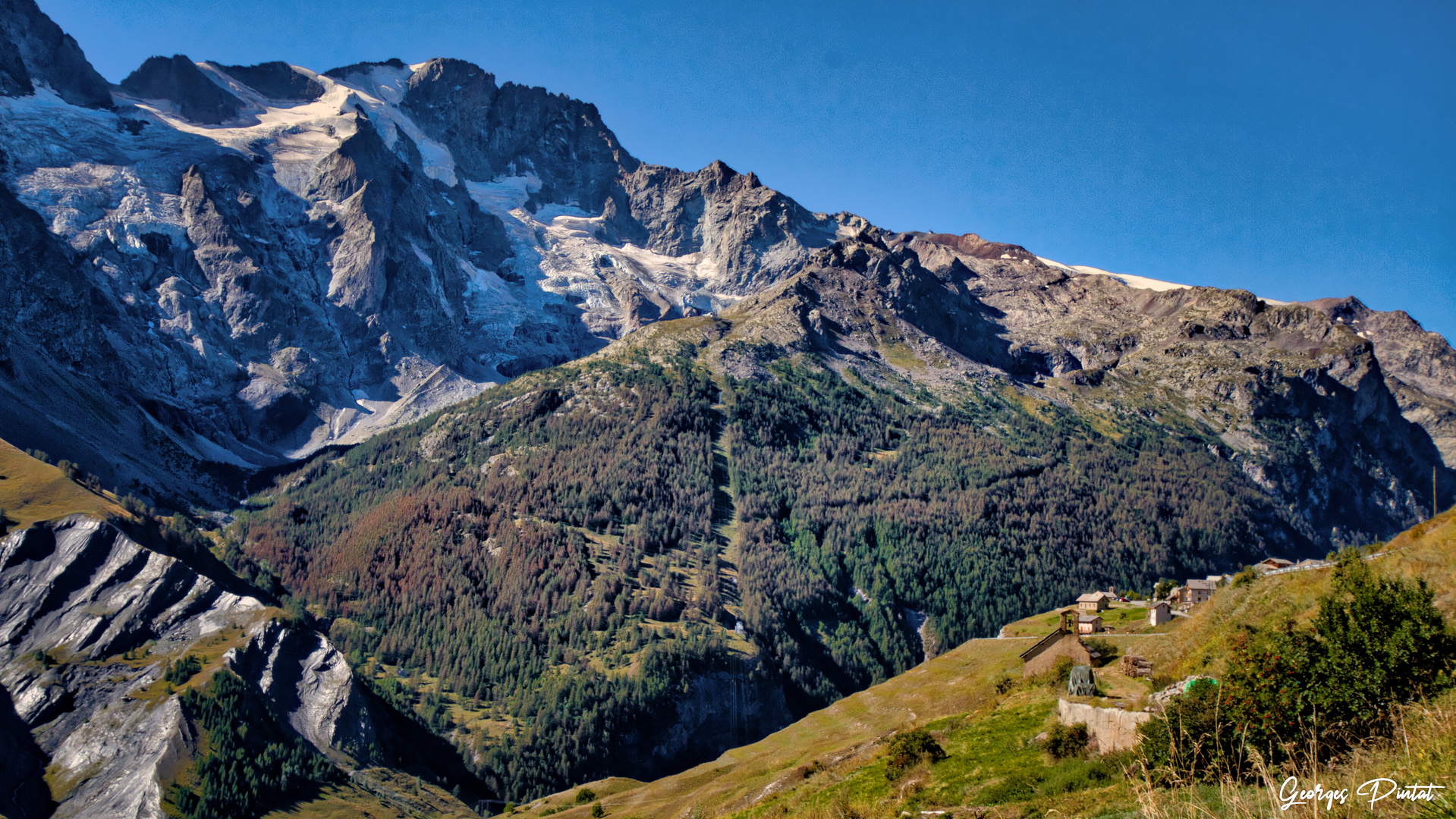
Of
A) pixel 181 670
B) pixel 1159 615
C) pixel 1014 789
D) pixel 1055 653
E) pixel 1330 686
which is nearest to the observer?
Result: pixel 1330 686

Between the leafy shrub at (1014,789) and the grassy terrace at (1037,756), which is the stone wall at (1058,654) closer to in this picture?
the grassy terrace at (1037,756)

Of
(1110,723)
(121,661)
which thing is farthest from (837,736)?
(121,661)

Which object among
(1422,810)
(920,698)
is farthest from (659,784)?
(1422,810)

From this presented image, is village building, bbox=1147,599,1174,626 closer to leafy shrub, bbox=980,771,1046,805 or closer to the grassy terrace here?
the grassy terrace

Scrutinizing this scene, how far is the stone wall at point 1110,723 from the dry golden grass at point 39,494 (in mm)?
191058

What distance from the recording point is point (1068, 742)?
38.5 metres

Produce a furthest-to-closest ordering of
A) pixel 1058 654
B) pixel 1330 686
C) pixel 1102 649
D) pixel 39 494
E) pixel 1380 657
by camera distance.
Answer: pixel 39 494 < pixel 1058 654 < pixel 1102 649 < pixel 1380 657 < pixel 1330 686

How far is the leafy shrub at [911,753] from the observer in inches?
1763

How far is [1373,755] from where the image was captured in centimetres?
2038

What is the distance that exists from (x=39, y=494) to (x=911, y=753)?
7760 inches

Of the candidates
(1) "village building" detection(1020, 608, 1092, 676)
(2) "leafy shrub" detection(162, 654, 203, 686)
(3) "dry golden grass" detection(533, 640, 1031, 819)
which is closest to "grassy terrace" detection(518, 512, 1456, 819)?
(3) "dry golden grass" detection(533, 640, 1031, 819)

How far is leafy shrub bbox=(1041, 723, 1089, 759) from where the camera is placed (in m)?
38.3

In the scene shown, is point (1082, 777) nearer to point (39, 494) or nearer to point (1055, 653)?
point (1055, 653)

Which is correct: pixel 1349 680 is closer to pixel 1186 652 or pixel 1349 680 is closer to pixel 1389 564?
pixel 1389 564
